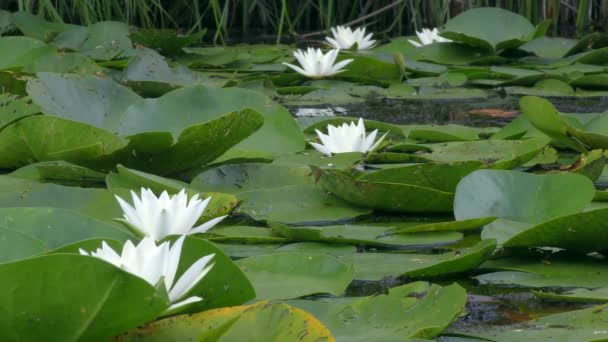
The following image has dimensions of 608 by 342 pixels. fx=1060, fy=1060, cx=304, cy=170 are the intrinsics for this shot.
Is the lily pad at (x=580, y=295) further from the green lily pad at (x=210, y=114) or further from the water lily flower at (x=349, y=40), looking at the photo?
the water lily flower at (x=349, y=40)

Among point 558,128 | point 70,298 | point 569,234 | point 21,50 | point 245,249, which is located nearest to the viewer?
point 70,298

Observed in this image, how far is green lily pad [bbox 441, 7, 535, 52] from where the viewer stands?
3609 millimetres

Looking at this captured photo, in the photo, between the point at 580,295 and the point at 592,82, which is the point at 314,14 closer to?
the point at 592,82

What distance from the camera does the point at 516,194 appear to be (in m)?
1.57

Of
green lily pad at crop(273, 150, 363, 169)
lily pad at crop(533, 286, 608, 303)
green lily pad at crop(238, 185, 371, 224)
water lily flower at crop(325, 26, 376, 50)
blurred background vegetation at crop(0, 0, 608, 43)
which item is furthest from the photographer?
blurred background vegetation at crop(0, 0, 608, 43)

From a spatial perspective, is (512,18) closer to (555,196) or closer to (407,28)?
(407,28)

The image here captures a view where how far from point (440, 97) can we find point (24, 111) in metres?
1.36

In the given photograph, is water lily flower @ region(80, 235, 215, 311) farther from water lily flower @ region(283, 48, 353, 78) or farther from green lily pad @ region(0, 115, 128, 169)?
water lily flower @ region(283, 48, 353, 78)

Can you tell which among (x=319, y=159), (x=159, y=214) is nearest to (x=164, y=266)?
(x=159, y=214)

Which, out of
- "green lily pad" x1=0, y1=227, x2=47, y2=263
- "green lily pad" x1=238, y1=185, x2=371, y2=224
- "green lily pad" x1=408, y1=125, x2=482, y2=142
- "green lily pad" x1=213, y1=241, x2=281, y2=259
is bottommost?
"green lily pad" x1=408, y1=125, x2=482, y2=142

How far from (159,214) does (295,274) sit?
0.20 meters

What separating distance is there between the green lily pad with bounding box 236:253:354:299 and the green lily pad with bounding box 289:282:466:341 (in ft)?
0.14

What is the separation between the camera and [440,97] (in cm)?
305

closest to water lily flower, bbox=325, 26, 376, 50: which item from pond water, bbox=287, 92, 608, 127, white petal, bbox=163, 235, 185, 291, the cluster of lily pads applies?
pond water, bbox=287, 92, 608, 127
